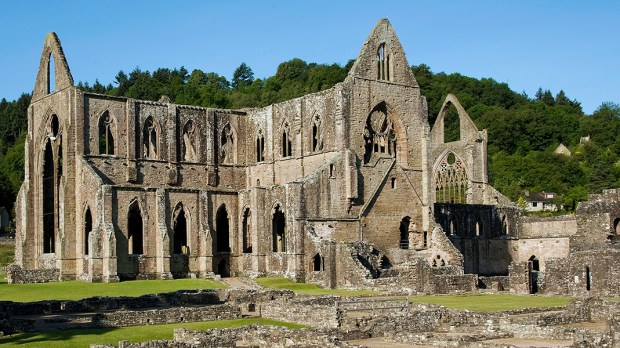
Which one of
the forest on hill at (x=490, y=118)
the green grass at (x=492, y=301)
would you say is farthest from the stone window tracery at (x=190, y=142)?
the forest on hill at (x=490, y=118)

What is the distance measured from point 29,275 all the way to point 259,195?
1369 centimetres

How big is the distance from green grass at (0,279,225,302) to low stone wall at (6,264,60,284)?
28.1 inches

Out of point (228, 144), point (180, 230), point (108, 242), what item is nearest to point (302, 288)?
point (108, 242)

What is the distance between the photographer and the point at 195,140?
61781 millimetres

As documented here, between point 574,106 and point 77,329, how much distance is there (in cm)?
12748

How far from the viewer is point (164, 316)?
109 feet

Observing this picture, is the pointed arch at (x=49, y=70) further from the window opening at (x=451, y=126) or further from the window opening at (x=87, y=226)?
the window opening at (x=451, y=126)

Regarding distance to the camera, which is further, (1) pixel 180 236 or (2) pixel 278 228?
(2) pixel 278 228

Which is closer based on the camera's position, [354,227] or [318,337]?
[318,337]

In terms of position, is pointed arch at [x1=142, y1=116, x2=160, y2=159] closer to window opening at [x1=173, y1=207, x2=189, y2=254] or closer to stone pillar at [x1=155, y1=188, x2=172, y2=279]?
window opening at [x1=173, y1=207, x2=189, y2=254]

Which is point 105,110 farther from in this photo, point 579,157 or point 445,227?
point 579,157

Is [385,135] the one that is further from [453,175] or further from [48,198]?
[48,198]

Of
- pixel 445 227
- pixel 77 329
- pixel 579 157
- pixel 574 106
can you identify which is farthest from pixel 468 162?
pixel 574 106

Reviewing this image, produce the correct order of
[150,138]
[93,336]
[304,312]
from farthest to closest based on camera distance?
[150,138]
[304,312]
[93,336]
